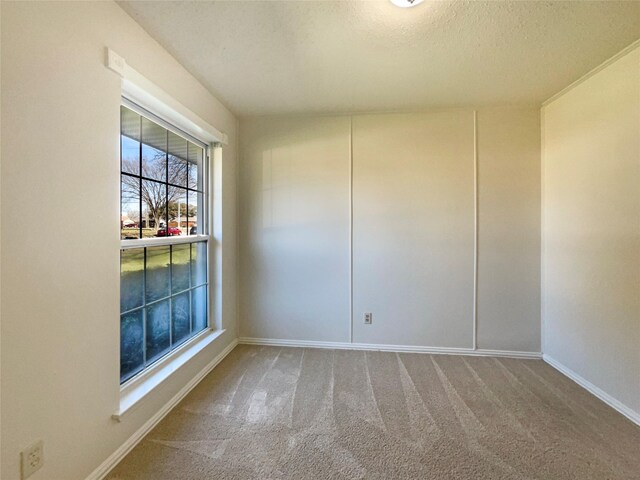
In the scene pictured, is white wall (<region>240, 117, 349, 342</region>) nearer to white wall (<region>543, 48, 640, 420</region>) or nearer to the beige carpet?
the beige carpet

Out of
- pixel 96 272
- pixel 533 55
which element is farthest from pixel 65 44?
pixel 533 55

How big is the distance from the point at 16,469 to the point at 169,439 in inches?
28.0

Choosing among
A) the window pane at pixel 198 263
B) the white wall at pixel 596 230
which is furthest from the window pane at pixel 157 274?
the white wall at pixel 596 230

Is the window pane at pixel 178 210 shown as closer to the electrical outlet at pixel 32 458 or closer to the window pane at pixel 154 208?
the window pane at pixel 154 208

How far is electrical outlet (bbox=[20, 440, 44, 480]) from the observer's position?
1.08m

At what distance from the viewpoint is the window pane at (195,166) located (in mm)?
2461

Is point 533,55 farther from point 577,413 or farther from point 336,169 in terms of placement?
point 577,413

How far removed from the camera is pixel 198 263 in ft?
8.39

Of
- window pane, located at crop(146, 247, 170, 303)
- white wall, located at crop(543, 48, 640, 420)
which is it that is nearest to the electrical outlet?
window pane, located at crop(146, 247, 170, 303)

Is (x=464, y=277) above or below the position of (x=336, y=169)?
below

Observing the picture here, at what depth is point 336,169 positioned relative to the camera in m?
2.88

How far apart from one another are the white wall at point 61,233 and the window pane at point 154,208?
0.40 meters

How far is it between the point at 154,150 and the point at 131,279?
88cm

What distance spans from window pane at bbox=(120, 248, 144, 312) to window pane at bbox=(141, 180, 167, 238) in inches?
6.4
